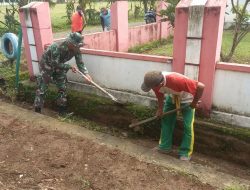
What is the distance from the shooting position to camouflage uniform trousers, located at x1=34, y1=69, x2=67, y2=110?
6168mm

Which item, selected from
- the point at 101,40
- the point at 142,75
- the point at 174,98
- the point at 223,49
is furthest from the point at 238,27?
the point at 101,40

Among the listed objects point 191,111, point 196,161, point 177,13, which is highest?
point 177,13

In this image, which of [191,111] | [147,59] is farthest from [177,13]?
[191,111]

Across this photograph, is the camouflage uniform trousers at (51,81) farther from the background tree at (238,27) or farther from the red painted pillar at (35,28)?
the background tree at (238,27)

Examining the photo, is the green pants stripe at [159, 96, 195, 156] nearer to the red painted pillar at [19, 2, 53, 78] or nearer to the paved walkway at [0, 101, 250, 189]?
the paved walkway at [0, 101, 250, 189]

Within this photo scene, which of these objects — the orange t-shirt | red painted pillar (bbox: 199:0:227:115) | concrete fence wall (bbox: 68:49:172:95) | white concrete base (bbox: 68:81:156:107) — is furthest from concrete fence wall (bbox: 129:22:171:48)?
red painted pillar (bbox: 199:0:227:115)

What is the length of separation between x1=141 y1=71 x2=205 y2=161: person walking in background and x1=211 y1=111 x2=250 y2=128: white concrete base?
602 millimetres

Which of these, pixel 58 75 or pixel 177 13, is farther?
pixel 58 75

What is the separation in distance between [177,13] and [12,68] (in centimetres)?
527

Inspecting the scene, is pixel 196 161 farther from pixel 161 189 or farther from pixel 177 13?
pixel 177 13

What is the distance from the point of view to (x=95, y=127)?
237 inches

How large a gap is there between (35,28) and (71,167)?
12.6ft

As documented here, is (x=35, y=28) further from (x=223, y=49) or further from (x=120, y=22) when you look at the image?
(x=223, y=49)

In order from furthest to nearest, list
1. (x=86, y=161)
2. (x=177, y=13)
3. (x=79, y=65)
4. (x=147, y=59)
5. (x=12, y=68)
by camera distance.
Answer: (x=12, y=68)
(x=79, y=65)
(x=147, y=59)
(x=177, y=13)
(x=86, y=161)
